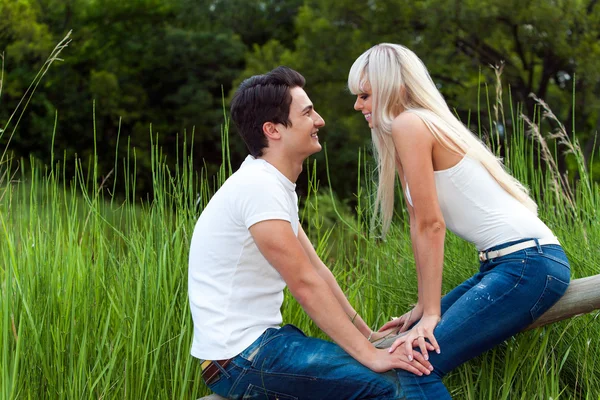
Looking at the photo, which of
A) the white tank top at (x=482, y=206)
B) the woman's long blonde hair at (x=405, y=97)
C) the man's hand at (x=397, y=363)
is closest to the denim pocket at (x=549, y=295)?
the white tank top at (x=482, y=206)

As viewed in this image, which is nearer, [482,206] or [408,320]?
[482,206]

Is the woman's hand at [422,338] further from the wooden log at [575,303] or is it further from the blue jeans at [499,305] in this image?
the wooden log at [575,303]

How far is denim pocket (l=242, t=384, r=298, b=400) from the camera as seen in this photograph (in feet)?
6.39

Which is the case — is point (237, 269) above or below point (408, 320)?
above

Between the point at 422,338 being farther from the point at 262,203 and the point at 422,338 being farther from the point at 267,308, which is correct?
the point at 262,203

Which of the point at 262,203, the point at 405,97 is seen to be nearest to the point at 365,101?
the point at 405,97

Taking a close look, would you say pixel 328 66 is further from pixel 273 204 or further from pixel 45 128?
pixel 273 204

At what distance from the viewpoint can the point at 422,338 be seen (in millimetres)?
1969

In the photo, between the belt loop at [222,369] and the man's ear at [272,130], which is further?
the man's ear at [272,130]

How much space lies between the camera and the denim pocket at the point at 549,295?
2064mm

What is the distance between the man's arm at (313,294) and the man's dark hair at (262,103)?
0.31 meters

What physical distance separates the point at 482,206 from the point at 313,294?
580mm

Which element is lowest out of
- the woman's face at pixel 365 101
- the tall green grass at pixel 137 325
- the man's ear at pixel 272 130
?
the tall green grass at pixel 137 325

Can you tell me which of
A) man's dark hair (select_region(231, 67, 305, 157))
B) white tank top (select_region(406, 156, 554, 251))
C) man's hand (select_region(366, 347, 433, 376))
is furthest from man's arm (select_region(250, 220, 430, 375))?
white tank top (select_region(406, 156, 554, 251))
